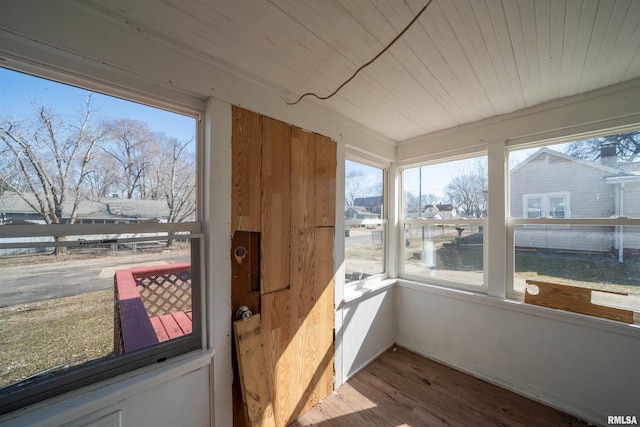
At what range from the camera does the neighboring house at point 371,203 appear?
254 centimetres

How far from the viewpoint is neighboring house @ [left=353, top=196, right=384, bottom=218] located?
2535 millimetres

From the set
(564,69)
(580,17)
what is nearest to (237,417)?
(580,17)

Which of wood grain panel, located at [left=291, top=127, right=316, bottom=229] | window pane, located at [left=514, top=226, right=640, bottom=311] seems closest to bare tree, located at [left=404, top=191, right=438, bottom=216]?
window pane, located at [left=514, top=226, right=640, bottom=311]

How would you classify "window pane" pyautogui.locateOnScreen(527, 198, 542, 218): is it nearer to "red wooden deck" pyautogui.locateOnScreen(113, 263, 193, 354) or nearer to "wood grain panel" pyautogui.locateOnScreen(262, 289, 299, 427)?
"wood grain panel" pyautogui.locateOnScreen(262, 289, 299, 427)

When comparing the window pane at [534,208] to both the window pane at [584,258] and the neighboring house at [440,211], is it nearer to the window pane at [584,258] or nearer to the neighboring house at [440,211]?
the window pane at [584,258]

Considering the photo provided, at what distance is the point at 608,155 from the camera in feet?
5.89

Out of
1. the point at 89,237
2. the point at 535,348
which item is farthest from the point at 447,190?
the point at 89,237

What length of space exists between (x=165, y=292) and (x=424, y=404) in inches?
83.8

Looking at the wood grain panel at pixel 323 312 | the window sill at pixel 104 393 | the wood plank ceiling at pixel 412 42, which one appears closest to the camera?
the window sill at pixel 104 393

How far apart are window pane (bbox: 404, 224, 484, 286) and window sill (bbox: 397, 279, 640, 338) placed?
170mm

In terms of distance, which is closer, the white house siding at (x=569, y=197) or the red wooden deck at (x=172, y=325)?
the red wooden deck at (x=172, y=325)

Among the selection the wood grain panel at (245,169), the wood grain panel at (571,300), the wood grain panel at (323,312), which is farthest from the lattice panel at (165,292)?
the wood grain panel at (571,300)

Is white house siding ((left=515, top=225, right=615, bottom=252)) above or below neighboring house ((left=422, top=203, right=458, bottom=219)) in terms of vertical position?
below

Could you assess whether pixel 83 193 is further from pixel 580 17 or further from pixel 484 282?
pixel 484 282
